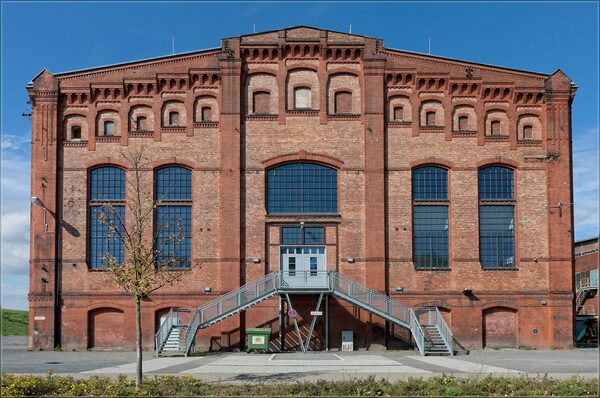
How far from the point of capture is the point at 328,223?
1441 inches

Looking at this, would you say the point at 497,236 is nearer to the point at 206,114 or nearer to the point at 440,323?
the point at 440,323

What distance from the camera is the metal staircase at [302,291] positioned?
33719 mm

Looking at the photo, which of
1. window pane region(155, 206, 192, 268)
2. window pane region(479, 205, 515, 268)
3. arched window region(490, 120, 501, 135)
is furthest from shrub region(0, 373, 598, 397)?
arched window region(490, 120, 501, 135)

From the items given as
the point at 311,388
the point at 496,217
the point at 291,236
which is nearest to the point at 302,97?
the point at 291,236

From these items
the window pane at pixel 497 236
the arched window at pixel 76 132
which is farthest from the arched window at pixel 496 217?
the arched window at pixel 76 132

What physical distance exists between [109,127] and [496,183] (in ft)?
67.0

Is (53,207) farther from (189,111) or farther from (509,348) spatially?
(509,348)

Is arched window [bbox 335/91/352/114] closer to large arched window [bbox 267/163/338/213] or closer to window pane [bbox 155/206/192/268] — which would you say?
large arched window [bbox 267/163/338/213]

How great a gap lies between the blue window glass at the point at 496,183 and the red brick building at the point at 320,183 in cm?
7

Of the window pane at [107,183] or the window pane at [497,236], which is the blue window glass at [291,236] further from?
the window pane at [497,236]

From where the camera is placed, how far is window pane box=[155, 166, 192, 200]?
3684 centimetres

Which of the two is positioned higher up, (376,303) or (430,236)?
(430,236)

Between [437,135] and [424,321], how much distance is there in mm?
9605

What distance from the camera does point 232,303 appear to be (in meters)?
34.6
